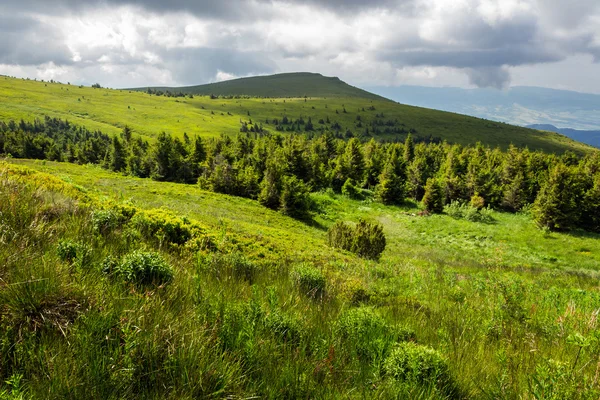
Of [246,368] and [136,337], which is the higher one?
[136,337]

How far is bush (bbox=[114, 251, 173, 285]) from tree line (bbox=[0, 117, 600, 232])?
42.7 metres

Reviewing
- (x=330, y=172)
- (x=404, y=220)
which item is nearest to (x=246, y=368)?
(x=404, y=220)

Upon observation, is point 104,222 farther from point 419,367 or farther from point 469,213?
point 469,213

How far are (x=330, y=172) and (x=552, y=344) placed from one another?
6453cm

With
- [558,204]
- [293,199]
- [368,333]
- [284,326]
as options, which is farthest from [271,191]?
[284,326]

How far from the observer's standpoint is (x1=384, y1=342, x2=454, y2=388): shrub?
2680 mm

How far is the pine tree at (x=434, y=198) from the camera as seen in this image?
54.8 m

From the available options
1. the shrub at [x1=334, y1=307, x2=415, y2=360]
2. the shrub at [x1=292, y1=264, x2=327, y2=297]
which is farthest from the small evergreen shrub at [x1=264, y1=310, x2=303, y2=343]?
the shrub at [x1=292, y1=264, x2=327, y2=297]

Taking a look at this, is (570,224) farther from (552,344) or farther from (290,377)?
(290,377)

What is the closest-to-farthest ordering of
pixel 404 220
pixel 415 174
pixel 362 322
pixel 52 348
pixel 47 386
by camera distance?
pixel 47 386, pixel 52 348, pixel 362 322, pixel 404 220, pixel 415 174

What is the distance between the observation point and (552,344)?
13.0 feet

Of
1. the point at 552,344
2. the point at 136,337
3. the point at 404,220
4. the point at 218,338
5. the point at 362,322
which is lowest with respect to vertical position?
the point at 404,220

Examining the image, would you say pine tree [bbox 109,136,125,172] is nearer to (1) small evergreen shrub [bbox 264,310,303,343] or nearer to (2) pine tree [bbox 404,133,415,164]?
(2) pine tree [bbox 404,133,415,164]

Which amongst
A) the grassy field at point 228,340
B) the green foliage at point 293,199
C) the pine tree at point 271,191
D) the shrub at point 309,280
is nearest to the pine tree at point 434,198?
the green foliage at point 293,199
